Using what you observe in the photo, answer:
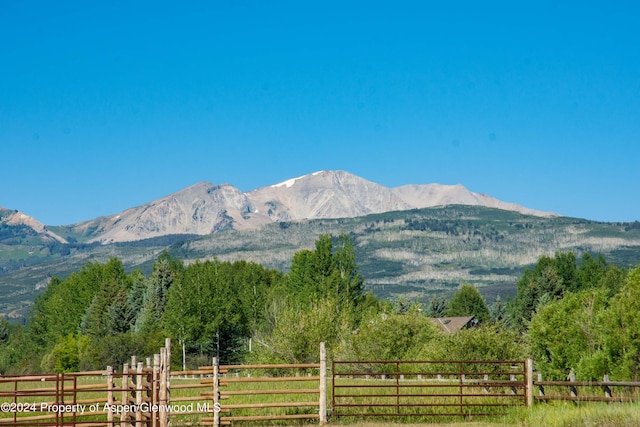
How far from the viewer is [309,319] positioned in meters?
72.0

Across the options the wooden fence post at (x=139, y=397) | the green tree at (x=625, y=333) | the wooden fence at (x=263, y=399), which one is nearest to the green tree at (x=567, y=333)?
the green tree at (x=625, y=333)

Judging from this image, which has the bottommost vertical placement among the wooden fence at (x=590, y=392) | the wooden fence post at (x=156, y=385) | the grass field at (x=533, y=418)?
the grass field at (x=533, y=418)

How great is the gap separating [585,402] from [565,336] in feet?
136

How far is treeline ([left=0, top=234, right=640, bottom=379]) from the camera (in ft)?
197

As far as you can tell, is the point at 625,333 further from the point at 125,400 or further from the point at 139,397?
the point at 139,397

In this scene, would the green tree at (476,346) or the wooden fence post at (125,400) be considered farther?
the green tree at (476,346)

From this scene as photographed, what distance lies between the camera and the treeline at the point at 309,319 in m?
60.1

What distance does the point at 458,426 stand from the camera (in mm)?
31312

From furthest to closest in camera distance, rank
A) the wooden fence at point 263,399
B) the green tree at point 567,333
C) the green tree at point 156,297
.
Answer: the green tree at point 156,297
the green tree at point 567,333
the wooden fence at point 263,399

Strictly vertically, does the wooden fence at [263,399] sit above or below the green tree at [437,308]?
below

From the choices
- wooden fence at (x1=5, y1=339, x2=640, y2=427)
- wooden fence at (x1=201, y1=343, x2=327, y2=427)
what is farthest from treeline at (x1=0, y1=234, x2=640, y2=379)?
wooden fence at (x1=201, y1=343, x2=327, y2=427)

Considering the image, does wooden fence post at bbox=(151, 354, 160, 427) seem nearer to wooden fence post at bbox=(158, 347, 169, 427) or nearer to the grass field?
wooden fence post at bbox=(158, 347, 169, 427)

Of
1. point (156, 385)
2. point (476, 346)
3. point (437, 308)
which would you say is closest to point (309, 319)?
point (476, 346)

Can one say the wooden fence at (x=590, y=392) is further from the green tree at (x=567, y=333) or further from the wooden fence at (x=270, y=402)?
the green tree at (x=567, y=333)
